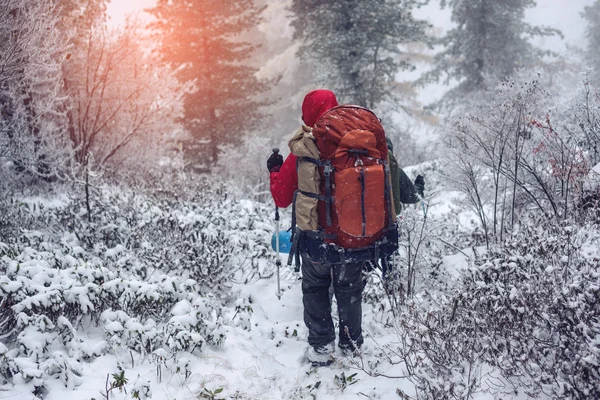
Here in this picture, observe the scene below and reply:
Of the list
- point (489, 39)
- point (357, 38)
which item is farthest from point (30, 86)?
point (489, 39)

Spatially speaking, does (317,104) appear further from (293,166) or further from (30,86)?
(30,86)

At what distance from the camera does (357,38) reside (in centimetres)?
1387

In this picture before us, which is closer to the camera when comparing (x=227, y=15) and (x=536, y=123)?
(x=536, y=123)

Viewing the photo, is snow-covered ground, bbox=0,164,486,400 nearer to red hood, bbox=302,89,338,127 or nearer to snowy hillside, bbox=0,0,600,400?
snowy hillside, bbox=0,0,600,400

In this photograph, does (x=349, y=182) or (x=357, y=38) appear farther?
(x=357, y=38)

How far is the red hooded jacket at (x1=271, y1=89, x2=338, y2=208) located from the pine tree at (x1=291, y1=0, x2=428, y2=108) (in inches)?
439

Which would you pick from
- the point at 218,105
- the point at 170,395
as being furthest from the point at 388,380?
the point at 218,105

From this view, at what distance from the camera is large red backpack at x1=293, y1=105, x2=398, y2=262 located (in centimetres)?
293

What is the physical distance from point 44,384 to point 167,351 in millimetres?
890

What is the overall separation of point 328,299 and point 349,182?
117 centimetres

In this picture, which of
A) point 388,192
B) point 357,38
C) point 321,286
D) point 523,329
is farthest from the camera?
point 357,38

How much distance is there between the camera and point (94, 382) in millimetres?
2939

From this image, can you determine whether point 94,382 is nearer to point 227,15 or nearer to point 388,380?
point 388,380

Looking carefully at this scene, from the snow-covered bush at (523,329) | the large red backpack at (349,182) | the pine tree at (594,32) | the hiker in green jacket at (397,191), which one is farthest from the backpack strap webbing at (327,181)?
the pine tree at (594,32)
